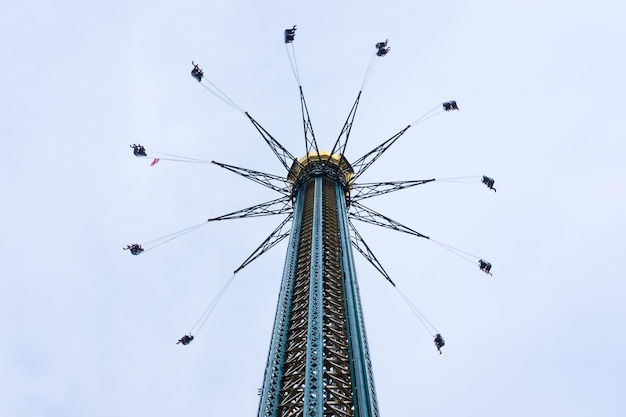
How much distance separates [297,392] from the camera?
24.9 metres

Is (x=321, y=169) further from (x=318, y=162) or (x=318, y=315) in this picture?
(x=318, y=315)

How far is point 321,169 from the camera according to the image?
1793 inches

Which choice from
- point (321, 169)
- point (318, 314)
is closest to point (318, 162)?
point (321, 169)

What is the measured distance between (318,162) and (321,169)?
97 cm

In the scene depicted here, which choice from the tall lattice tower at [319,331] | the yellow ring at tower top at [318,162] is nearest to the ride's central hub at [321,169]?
the yellow ring at tower top at [318,162]

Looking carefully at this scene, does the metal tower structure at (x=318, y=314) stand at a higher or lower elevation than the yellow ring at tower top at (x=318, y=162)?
lower

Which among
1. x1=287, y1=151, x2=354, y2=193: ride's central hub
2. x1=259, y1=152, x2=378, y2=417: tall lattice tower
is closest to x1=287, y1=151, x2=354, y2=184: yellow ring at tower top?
x1=287, y1=151, x2=354, y2=193: ride's central hub

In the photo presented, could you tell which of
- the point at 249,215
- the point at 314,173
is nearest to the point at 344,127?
the point at 314,173

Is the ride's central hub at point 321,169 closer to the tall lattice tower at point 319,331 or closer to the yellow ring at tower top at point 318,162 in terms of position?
the yellow ring at tower top at point 318,162

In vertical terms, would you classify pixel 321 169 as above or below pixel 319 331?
above

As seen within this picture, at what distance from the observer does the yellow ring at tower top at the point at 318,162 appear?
46.2 meters

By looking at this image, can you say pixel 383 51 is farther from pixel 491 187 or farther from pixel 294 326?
pixel 294 326

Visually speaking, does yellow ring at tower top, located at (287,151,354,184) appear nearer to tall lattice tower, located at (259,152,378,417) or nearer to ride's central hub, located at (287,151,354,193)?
ride's central hub, located at (287,151,354,193)

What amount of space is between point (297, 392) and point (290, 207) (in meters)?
25.0
